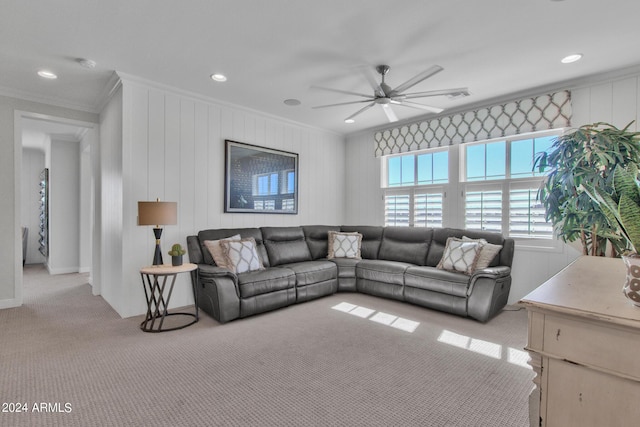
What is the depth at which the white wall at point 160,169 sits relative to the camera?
3395 millimetres

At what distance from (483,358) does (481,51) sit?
274 cm

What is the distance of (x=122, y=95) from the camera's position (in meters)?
3.33

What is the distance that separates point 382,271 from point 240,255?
192 cm

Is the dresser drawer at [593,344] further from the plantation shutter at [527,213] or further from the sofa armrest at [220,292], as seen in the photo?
the plantation shutter at [527,213]

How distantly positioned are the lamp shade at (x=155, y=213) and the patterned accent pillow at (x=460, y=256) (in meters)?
3.27

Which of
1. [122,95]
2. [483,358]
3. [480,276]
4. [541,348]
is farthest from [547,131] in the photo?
[122,95]

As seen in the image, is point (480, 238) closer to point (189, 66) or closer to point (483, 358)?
point (483, 358)

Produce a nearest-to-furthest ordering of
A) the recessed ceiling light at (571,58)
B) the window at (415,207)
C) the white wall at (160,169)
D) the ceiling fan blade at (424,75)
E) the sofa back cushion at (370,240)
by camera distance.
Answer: the ceiling fan blade at (424,75) < the recessed ceiling light at (571,58) < the white wall at (160,169) < the window at (415,207) < the sofa back cushion at (370,240)

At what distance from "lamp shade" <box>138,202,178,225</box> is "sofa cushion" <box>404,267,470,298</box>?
2900mm

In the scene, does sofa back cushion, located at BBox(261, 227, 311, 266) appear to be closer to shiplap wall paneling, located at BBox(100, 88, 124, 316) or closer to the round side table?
the round side table

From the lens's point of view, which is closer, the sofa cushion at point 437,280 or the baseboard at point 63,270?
the sofa cushion at point 437,280

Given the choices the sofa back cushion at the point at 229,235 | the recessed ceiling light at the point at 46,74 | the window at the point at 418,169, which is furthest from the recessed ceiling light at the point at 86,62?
the window at the point at 418,169

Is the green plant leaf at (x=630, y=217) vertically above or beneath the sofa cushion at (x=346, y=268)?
above

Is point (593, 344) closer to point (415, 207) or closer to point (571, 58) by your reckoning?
point (571, 58)
